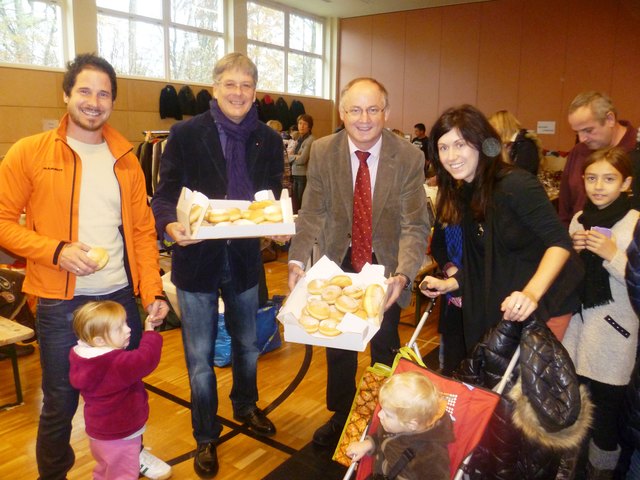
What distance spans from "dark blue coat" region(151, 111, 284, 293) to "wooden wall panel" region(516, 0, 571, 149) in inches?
396

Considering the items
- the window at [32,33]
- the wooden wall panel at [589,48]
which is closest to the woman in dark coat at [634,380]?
the window at [32,33]

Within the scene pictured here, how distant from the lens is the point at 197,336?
2334 millimetres

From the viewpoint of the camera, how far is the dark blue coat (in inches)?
87.3

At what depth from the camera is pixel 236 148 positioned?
2.30m

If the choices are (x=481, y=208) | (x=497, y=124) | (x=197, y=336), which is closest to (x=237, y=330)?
(x=197, y=336)

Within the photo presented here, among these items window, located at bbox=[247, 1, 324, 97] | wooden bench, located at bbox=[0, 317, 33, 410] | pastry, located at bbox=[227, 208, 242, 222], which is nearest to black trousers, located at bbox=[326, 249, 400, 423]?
pastry, located at bbox=[227, 208, 242, 222]

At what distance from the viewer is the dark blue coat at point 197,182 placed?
2217 millimetres

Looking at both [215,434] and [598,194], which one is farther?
[215,434]

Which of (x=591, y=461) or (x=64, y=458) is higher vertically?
(x=64, y=458)

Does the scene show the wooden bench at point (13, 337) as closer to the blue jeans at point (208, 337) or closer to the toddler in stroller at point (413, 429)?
the blue jeans at point (208, 337)

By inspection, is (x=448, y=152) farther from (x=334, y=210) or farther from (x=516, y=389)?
(x=516, y=389)

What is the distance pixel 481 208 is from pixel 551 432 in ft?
2.61

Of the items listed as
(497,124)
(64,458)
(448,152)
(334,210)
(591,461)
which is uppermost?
(497,124)

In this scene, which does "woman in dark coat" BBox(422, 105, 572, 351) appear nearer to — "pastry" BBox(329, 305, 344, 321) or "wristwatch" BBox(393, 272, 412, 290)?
"wristwatch" BBox(393, 272, 412, 290)
